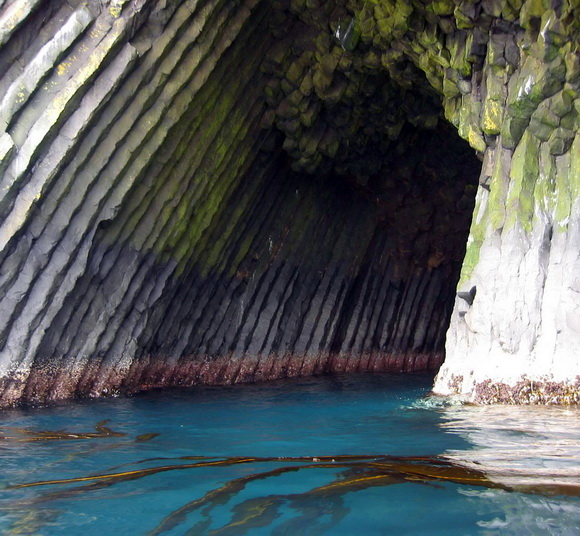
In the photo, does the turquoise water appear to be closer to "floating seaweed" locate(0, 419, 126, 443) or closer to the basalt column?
"floating seaweed" locate(0, 419, 126, 443)

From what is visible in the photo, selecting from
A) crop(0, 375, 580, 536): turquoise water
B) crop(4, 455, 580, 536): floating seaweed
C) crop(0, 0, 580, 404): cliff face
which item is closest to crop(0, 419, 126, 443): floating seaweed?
crop(0, 375, 580, 536): turquoise water

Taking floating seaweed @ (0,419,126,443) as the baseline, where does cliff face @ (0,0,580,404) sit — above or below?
above

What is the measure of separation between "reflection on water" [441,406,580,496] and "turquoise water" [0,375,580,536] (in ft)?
0.05

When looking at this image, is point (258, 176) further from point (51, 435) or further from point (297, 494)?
point (297, 494)

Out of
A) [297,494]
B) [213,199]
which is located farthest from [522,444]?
[213,199]

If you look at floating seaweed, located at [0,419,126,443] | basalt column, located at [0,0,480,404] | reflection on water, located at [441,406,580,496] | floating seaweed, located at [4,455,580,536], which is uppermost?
basalt column, located at [0,0,480,404]

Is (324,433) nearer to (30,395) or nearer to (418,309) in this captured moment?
(30,395)

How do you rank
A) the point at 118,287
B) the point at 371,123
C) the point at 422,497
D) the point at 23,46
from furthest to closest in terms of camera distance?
the point at 371,123 → the point at 118,287 → the point at 23,46 → the point at 422,497

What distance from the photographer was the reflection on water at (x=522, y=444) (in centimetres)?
383

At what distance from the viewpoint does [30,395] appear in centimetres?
918

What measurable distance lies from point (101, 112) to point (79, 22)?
1.24 m

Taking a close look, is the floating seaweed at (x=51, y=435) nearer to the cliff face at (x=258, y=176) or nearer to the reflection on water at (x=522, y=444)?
the cliff face at (x=258, y=176)

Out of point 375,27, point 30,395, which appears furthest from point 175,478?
point 375,27

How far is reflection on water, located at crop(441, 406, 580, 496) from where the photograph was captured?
12.6 feet
